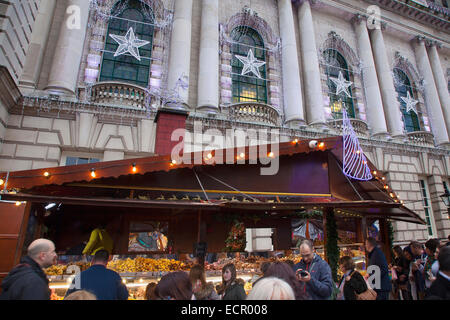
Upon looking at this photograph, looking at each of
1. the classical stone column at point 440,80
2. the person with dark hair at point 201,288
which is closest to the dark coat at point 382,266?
the person with dark hair at point 201,288

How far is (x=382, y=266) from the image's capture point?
16.6 feet

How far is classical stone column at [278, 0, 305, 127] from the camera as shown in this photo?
563 inches

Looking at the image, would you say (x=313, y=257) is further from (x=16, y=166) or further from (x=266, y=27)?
(x=266, y=27)

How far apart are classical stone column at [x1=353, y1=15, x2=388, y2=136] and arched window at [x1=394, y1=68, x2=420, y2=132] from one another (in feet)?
10.7

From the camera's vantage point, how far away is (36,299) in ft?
8.41

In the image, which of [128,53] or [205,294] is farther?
[128,53]

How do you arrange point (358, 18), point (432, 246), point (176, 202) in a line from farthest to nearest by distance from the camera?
point (358, 18) < point (432, 246) < point (176, 202)

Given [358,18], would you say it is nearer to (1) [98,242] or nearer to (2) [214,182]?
(2) [214,182]

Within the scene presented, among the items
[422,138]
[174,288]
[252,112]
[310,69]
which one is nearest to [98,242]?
[174,288]

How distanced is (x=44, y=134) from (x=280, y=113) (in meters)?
11.4

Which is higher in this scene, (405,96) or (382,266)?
(405,96)

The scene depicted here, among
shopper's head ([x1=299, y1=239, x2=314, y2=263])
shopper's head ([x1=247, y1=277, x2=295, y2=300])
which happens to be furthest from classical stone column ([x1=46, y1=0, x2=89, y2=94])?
shopper's head ([x1=247, y1=277, x2=295, y2=300])

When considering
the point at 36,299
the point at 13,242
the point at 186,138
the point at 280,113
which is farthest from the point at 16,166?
the point at 280,113

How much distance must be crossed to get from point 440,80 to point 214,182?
22045 mm
